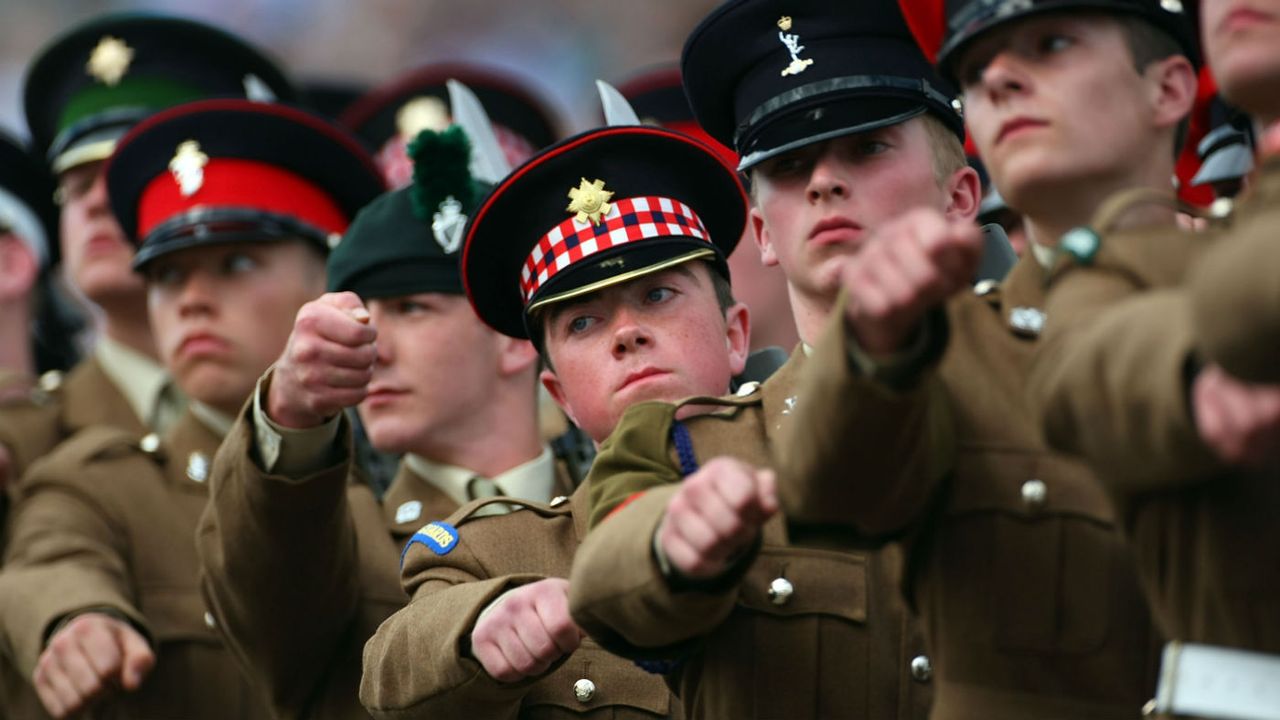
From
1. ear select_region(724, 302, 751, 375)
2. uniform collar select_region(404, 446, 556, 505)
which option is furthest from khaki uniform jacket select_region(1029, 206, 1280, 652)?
uniform collar select_region(404, 446, 556, 505)

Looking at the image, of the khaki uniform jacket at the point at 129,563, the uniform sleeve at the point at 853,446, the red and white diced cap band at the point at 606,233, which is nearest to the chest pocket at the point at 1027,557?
the uniform sleeve at the point at 853,446

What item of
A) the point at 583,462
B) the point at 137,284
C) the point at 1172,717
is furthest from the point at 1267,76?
the point at 137,284

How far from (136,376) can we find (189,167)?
3.73 ft

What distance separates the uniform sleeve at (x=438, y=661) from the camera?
398cm

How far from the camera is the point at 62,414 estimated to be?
23.2 ft

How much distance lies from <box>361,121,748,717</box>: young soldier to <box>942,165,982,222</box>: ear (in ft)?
1.79

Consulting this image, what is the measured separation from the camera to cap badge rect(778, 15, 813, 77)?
4.39 m

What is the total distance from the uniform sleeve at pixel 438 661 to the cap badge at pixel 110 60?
3.82 meters

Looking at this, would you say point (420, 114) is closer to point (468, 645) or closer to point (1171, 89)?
point (468, 645)

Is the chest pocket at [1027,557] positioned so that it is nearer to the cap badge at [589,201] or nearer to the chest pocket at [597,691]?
the chest pocket at [597,691]

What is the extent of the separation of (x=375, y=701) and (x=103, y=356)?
343 centimetres

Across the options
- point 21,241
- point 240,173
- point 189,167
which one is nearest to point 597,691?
point 240,173

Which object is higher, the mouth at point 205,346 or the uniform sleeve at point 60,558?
the mouth at point 205,346

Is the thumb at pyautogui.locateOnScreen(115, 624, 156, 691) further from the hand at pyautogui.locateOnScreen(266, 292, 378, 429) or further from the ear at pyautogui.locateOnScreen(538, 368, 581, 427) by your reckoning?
the ear at pyautogui.locateOnScreen(538, 368, 581, 427)
